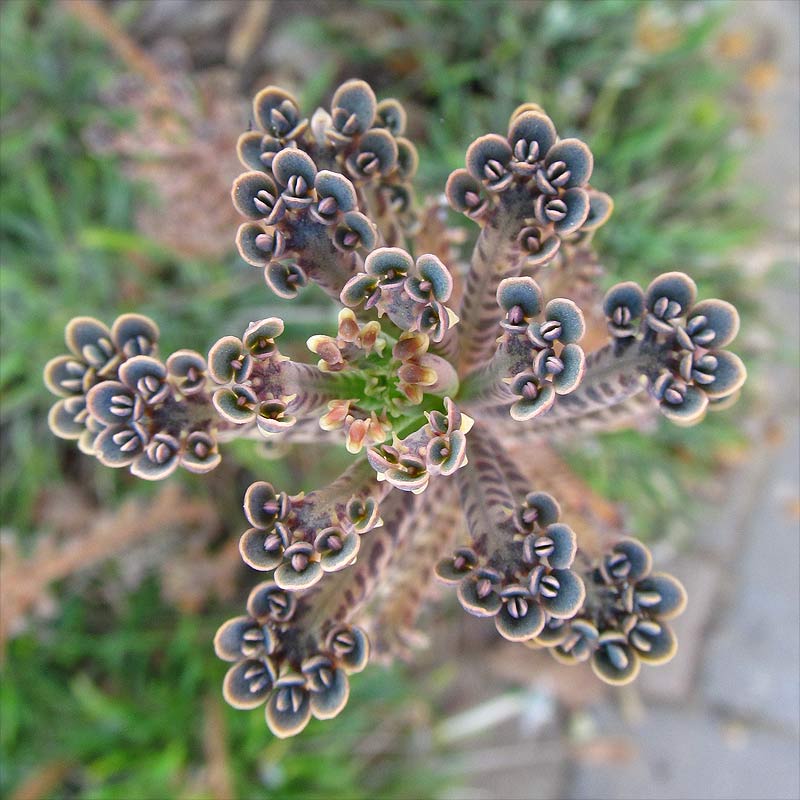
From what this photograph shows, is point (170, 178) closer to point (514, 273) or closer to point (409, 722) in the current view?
point (514, 273)

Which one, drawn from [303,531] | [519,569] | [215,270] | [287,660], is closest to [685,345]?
[519,569]

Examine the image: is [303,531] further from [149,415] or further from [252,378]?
[149,415]

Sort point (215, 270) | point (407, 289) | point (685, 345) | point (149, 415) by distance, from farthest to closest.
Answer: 1. point (215, 270)
2. point (149, 415)
3. point (685, 345)
4. point (407, 289)

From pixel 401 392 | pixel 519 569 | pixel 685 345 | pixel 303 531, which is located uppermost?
pixel 685 345

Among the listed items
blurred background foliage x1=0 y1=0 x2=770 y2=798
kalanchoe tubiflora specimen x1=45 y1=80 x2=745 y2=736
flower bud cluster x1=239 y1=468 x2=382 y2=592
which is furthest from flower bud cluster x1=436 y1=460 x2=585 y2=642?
blurred background foliage x1=0 y1=0 x2=770 y2=798

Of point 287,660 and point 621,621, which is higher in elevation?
point 621,621

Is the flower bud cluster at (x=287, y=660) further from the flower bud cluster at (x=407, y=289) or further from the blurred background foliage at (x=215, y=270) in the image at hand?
the blurred background foliage at (x=215, y=270)

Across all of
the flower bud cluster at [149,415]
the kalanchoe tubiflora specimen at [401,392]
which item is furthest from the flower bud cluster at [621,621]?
the flower bud cluster at [149,415]

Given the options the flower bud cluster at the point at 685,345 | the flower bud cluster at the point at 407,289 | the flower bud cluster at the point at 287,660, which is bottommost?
the flower bud cluster at the point at 287,660
